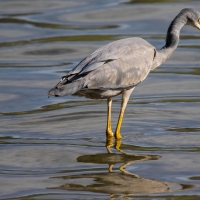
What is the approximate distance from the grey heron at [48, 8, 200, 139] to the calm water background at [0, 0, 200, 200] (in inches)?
27.0

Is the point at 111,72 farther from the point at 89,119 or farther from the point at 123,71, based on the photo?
the point at 89,119

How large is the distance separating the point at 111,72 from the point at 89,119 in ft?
4.81

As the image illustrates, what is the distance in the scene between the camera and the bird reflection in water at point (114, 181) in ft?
23.6

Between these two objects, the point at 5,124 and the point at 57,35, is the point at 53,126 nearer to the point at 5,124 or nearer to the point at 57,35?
the point at 5,124

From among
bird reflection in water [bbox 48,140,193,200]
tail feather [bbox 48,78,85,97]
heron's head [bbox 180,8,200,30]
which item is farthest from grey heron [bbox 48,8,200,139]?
bird reflection in water [bbox 48,140,193,200]

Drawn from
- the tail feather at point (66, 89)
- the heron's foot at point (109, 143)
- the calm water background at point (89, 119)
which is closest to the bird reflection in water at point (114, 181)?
the calm water background at point (89, 119)

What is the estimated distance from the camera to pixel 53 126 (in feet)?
33.0

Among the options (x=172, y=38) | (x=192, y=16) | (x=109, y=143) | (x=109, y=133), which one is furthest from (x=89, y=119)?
(x=192, y=16)

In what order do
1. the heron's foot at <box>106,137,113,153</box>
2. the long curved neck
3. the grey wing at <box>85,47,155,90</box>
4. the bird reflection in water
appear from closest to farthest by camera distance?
the bird reflection in water, the grey wing at <box>85,47,155,90</box>, the heron's foot at <box>106,137,113,153</box>, the long curved neck

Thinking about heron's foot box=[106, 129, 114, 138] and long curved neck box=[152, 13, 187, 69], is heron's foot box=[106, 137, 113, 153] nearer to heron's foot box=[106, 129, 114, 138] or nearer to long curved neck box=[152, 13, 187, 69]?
heron's foot box=[106, 129, 114, 138]

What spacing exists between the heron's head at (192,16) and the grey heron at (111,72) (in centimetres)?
86

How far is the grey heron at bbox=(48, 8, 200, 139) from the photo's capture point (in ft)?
28.9

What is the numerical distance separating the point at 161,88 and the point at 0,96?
294 centimetres

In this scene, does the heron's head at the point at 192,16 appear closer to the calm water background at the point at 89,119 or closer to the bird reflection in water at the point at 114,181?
the calm water background at the point at 89,119
